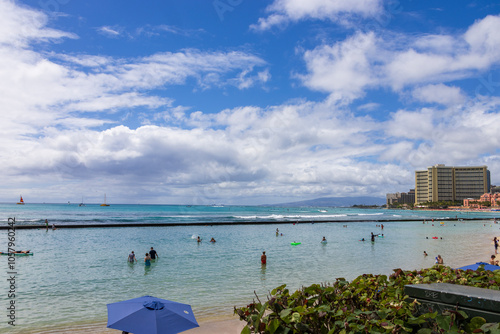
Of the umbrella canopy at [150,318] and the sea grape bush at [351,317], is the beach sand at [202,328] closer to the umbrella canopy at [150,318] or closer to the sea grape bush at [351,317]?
the umbrella canopy at [150,318]

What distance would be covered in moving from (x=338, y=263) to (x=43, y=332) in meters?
19.2

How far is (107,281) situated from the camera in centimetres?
1938

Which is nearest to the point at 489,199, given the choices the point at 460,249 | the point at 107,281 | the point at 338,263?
the point at 460,249

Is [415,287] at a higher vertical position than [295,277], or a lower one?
higher

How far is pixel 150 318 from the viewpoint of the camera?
7.99 meters

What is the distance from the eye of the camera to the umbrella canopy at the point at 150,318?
779 cm

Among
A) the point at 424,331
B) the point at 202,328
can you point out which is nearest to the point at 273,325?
the point at 424,331

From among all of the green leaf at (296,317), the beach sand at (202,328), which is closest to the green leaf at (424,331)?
the green leaf at (296,317)

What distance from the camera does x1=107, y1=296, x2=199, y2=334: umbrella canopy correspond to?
779 cm

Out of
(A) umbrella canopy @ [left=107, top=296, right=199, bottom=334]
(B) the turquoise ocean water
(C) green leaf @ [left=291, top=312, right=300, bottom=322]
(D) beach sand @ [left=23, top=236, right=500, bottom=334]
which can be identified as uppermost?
(C) green leaf @ [left=291, top=312, right=300, bottom=322]

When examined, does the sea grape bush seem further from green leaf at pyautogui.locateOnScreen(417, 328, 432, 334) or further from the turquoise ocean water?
the turquoise ocean water

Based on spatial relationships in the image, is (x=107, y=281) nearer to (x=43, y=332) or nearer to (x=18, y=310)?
(x=18, y=310)

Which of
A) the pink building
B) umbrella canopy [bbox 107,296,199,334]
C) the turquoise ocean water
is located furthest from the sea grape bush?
the pink building

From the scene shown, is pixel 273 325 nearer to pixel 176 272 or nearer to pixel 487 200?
pixel 176 272
